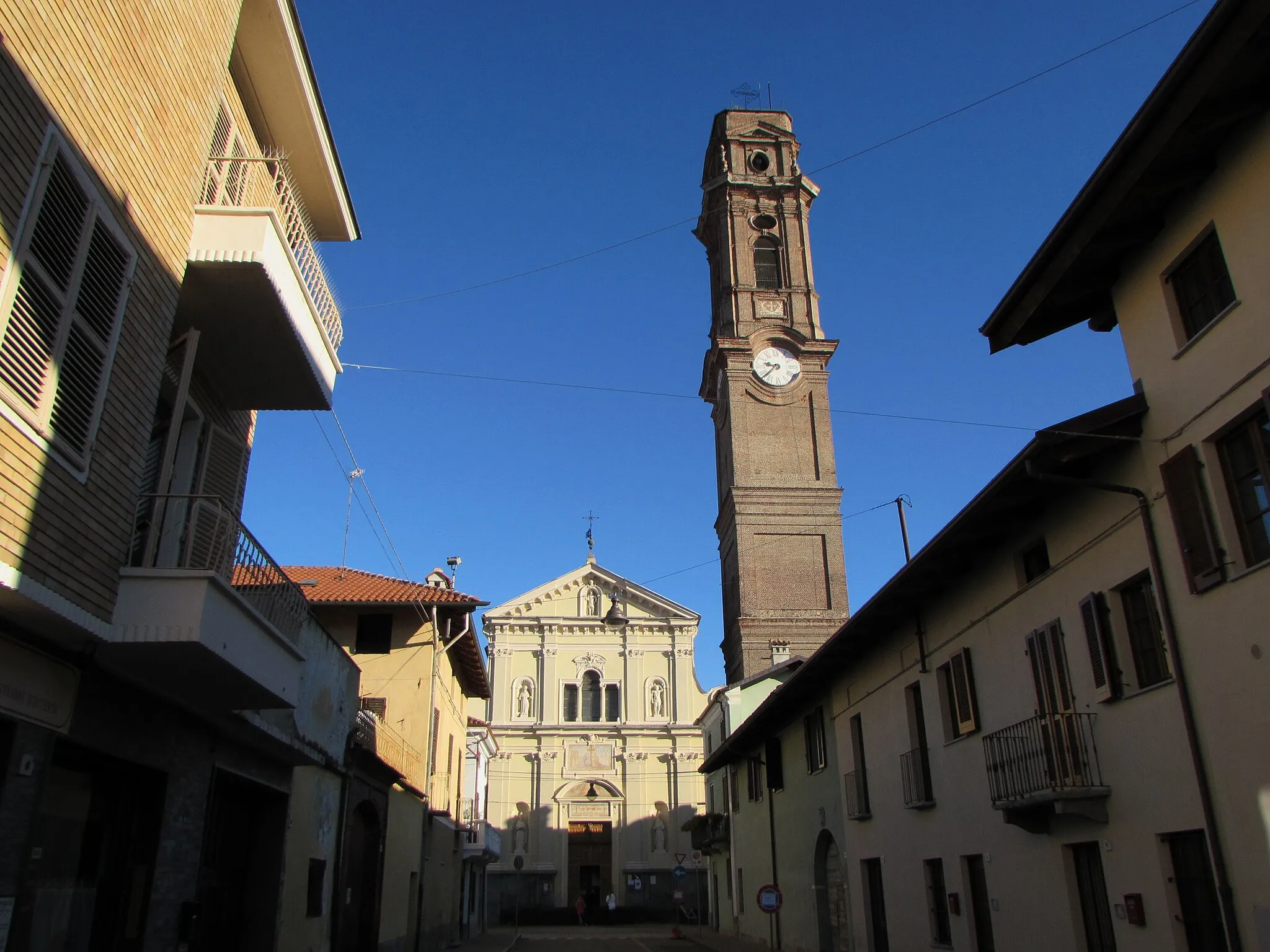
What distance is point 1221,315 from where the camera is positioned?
27.5 feet

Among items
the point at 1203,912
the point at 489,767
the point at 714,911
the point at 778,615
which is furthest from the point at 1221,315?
the point at 489,767

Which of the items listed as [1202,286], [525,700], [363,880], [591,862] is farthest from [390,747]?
[525,700]

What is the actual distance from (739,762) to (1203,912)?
23183 mm

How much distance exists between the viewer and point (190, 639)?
25.6 ft

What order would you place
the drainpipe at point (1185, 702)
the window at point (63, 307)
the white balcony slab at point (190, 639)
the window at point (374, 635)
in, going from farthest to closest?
the window at point (374, 635) < the drainpipe at point (1185, 702) < the white balcony slab at point (190, 639) < the window at point (63, 307)

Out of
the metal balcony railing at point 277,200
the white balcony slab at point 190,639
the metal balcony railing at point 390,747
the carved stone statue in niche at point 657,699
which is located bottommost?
the white balcony slab at point 190,639

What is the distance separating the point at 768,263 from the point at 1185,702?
48.0 m

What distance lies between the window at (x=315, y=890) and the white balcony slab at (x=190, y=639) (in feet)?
20.1

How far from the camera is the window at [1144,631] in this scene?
9.62 meters

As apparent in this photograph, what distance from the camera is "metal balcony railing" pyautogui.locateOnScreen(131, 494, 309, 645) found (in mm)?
8555

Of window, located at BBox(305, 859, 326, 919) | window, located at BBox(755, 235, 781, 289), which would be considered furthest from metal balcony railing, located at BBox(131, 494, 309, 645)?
window, located at BBox(755, 235, 781, 289)

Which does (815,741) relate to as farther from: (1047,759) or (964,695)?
(1047,759)

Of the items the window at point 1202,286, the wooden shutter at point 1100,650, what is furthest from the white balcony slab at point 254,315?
the wooden shutter at point 1100,650

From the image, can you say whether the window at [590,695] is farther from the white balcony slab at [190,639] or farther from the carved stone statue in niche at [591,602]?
the white balcony slab at [190,639]
